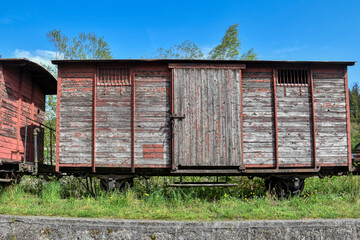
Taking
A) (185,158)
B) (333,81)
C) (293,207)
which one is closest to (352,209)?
(293,207)

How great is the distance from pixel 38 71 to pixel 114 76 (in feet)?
9.23

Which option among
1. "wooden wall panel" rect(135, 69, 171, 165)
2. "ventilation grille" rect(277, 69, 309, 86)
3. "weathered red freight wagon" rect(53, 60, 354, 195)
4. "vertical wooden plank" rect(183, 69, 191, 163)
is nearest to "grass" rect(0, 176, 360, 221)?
"weathered red freight wagon" rect(53, 60, 354, 195)

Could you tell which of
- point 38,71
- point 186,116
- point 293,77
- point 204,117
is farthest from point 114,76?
point 293,77

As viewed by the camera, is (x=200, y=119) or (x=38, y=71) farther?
(x=38, y=71)

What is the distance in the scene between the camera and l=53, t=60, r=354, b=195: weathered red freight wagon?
8.12 m

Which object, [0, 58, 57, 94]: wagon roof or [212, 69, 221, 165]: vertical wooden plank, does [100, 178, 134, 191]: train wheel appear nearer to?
[212, 69, 221, 165]: vertical wooden plank

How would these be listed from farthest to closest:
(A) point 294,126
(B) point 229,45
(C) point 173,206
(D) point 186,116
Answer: (B) point 229,45
(A) point 294,126
(D) point 186,116
(C) point 173,206

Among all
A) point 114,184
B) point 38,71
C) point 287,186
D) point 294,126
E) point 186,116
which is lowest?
point 287,186

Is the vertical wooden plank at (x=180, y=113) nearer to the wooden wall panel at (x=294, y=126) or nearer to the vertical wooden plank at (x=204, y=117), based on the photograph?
the vertical wooden plank at (x=204, y=117)

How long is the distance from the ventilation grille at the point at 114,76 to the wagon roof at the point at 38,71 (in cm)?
211

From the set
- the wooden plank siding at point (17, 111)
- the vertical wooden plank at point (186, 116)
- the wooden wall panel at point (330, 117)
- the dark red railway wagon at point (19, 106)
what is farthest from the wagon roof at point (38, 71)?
the wooden wall panel at point (330, 117)

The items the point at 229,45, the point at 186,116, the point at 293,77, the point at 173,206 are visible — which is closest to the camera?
the point at 173,206

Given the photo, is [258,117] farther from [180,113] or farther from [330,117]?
[180,113]

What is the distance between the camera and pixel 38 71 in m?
9.31
